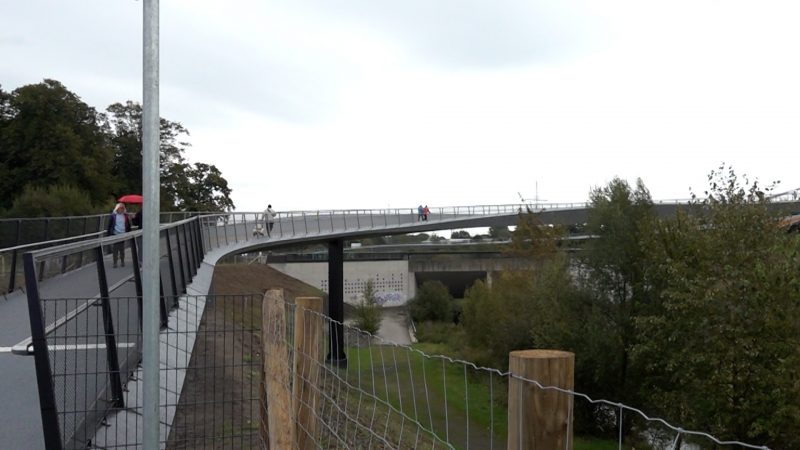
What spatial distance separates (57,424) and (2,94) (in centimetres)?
6302

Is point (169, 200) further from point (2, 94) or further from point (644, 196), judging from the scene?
point (644, 196)

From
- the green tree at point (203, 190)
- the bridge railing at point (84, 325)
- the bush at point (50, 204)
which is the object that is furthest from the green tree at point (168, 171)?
the bridge railing at point (84, 325)

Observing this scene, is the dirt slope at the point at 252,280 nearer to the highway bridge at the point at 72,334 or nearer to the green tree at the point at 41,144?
the green tree at the point at 41,144

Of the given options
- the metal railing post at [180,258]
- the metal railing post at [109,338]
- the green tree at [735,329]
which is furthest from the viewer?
the green tree at [735,329]

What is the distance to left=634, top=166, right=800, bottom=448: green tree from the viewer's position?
23.5 meters

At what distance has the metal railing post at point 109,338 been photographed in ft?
26.6

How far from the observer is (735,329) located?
24219 millimetres

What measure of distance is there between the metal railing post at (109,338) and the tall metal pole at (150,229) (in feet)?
6.45

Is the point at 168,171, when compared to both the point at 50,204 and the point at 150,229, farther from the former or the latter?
the point at 150,229

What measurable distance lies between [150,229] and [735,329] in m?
21.3

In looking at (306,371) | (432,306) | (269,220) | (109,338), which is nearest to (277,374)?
(306,371)

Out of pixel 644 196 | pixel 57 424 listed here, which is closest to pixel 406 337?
pixel 644 196

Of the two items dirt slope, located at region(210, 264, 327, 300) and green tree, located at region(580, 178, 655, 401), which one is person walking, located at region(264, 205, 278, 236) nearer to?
dirt slope, located at region(210, 264, 327, 300)

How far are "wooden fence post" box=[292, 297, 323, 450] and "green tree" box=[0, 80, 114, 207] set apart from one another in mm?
57983
